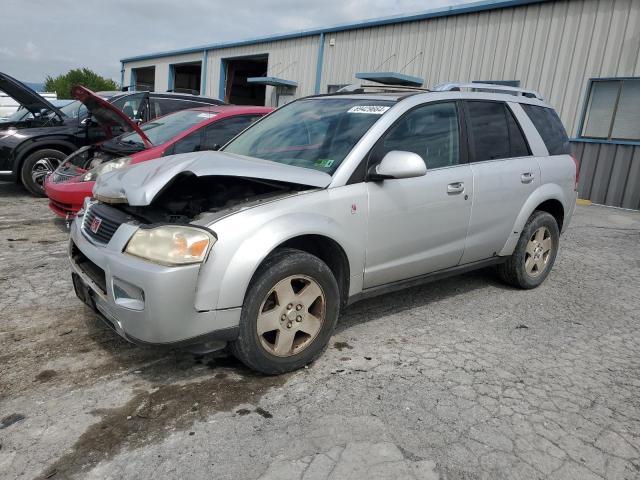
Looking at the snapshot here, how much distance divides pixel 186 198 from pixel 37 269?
2412 millimetres

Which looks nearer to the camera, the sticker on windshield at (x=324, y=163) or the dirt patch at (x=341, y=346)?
the sticker on windshield at (x=324, y=163)

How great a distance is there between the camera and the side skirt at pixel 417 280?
3.39m

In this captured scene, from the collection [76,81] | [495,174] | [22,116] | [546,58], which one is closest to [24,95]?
[22,116]

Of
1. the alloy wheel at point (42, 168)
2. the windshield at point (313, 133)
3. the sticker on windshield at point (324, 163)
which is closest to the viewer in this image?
the sticker on windshield at point (324, 163)

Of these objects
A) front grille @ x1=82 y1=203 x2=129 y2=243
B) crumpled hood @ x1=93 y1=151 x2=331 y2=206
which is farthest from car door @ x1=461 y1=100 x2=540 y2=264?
front grille @ x1=82 y1=203 x2=129 y2=243

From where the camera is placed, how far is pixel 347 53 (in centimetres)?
1584

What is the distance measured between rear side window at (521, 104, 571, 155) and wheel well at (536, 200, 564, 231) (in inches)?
18.3

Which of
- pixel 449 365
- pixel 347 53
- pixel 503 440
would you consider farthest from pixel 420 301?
pixel 347 53

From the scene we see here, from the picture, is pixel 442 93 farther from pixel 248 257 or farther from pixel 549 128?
pixel 248 257

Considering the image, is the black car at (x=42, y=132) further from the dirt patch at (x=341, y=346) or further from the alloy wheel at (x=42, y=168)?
the dirt patch at (x=341, y=346)

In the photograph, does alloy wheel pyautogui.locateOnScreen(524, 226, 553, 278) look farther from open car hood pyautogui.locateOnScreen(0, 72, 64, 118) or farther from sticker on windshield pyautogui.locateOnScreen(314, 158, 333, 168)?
open car hood pyautogui.locateOnScreen(0, 72, 64, 118)

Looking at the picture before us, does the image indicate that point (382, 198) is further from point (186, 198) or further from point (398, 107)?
point (186, 198)

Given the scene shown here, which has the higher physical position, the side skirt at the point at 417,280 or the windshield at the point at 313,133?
the windshield at the point at 313,133

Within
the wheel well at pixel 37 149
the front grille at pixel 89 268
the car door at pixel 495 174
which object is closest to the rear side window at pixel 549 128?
the car door at pixel 495 174
